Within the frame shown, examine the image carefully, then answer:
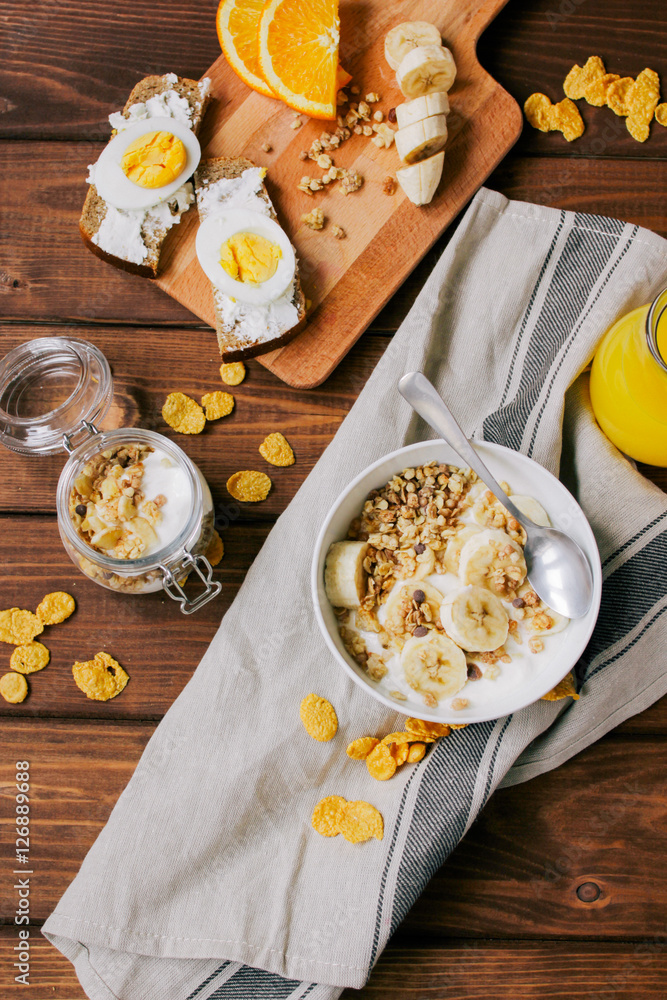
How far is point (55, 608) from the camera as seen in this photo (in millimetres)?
1208

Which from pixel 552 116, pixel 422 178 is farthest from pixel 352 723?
pixel 552 116

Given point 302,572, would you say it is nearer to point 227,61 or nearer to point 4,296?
point 4,296

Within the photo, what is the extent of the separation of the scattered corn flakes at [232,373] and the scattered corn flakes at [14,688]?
632 mm

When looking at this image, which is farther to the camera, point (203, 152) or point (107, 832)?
point (203, 152)

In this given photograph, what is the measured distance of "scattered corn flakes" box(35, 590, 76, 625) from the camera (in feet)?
3.96

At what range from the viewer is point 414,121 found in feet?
3.83

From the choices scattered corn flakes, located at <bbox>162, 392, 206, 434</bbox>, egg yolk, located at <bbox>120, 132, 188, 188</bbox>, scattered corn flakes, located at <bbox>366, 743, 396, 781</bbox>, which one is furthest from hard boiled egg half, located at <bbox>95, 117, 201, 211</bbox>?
scattered corn flakes, located at <bbox>366, 743, 396, 781</bbox>

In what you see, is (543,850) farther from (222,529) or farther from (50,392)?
(50,392)

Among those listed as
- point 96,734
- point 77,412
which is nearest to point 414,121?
point 77,412

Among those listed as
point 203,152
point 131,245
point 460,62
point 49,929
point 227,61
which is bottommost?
point 49,929

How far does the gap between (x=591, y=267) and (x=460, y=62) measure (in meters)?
0.45

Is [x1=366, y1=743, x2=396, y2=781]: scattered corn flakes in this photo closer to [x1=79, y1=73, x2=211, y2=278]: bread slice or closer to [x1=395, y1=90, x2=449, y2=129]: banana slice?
[x1=79, y1=73, x2=211, y2=278]: bread slice

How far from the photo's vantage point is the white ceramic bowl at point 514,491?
3.21ft

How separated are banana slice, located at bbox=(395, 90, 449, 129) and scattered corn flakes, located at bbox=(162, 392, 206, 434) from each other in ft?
1.99
